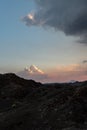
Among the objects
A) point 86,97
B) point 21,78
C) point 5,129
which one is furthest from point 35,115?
point 21,78

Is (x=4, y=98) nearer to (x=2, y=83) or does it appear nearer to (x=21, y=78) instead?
(x=2, y=83)

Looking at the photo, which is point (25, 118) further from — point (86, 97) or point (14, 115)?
point (86, 97)

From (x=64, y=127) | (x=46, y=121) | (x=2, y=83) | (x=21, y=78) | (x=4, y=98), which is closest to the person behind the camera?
(x=64, y=127)

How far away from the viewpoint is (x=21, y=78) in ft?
242

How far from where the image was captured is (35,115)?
123 ft

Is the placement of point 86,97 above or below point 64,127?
above

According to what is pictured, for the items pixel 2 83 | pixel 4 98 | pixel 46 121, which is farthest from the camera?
pixel 2 83

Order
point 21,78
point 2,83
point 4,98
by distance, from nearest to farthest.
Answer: point 4,98, point 2,83, point 21,78

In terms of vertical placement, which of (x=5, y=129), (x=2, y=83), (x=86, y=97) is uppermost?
(x=2, y=83)

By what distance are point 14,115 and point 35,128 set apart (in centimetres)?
562

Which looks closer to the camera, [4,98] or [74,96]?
[74,96]

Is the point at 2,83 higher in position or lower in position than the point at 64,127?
higher

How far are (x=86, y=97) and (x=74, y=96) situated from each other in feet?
4.48

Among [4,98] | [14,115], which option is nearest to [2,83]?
[4,98]
